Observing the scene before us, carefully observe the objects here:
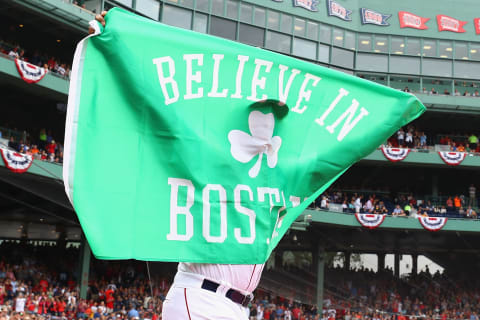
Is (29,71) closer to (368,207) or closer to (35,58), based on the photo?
(35,58)

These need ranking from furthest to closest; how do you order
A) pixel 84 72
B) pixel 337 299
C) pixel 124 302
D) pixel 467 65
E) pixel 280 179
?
1. pixel 467 65
2. pixel 337 299
3. pixel 124 302
4. pixel 280 179
5. pixel 84 72

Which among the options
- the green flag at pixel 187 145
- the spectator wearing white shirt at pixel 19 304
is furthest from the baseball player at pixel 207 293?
the spectator wearing white shirt at pixel 19 304

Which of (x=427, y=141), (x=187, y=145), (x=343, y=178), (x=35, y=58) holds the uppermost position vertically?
(x=35, y=58)

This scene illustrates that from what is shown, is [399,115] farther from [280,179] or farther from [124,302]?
[124,302]

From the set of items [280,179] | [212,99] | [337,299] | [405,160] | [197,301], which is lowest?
[337,299]

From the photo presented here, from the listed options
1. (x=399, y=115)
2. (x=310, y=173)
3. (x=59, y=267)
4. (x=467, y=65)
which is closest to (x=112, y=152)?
(x=310, y=173)

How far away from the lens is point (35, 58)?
25.0 m

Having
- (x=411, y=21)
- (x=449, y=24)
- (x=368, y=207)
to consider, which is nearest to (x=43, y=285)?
(x=368, y=207)

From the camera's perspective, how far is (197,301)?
431 cm

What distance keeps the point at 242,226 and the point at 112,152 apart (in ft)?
3.17

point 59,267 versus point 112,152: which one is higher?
point 112,152

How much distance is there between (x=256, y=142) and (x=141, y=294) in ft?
72.1

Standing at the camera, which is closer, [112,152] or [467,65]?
[112,152]

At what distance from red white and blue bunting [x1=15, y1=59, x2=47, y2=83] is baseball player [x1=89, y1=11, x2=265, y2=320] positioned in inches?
758
